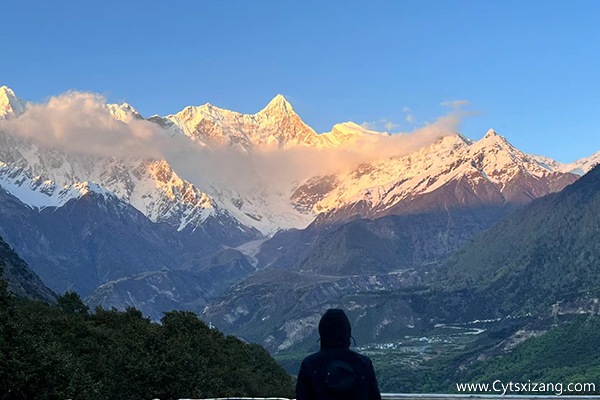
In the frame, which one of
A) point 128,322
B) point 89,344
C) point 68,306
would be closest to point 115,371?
point 89,344

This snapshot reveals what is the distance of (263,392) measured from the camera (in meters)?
106

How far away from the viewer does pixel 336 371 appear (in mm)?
14766

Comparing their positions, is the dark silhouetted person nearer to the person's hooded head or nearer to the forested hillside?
the person's hooded head

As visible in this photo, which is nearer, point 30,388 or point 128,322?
point 30,388

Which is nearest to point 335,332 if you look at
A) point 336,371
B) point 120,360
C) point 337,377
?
point 336,371

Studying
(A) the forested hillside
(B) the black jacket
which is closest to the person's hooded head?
(B) the black jacket

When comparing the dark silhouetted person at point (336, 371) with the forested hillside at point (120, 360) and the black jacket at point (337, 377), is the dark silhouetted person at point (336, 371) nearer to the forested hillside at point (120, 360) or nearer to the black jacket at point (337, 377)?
the black jacket at point (337, 377)

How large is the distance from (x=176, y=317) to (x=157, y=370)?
45.0 m

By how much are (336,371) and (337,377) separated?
126 millimetres

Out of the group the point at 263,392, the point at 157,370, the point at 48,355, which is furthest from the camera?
the point at 263,392

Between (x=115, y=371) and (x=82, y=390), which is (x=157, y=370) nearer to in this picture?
(x=115, y=371)

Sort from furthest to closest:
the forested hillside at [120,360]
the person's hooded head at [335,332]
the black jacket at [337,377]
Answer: the forested hillside at [120,360], the person's hooded head at [335,332], the black jacket at [337,377]

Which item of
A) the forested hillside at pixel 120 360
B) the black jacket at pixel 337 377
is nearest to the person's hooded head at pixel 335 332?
the black jacket at pixel 337 377

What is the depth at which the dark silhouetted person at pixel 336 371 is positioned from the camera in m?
14.7
